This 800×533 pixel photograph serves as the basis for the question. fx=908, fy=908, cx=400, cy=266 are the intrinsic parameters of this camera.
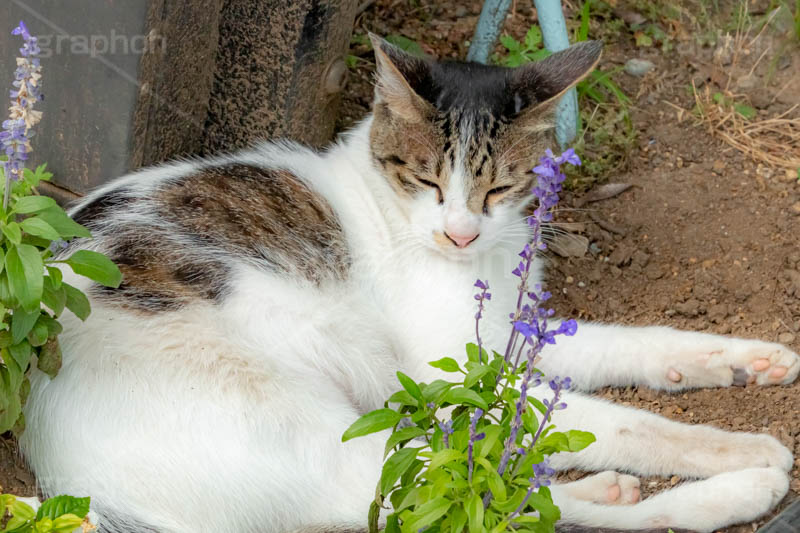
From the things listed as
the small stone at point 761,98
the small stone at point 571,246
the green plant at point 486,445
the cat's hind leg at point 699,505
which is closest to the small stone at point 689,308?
the small stone at point 571,246

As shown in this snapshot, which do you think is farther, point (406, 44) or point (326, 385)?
point (406, 44)

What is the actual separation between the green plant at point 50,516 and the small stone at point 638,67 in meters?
3.22

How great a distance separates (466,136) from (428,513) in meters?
1.27

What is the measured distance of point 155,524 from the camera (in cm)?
211

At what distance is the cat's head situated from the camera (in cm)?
261

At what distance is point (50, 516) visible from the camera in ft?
5.81

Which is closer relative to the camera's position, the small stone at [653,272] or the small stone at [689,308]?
the small stone at [689,308]

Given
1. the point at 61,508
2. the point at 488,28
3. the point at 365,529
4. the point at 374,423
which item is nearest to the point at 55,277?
the point at 61,508

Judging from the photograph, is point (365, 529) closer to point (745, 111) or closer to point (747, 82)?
Result: point (745, 111)

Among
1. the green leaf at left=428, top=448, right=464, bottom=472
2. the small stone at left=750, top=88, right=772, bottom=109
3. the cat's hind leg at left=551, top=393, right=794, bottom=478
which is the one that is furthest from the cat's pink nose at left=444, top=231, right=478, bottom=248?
the small stone at left=750, top=88, right=772, bottom=109

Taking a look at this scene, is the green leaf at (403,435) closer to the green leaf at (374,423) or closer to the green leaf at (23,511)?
the green leaf at (374,423)

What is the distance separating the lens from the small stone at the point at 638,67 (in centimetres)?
418

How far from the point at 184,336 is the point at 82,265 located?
36cm

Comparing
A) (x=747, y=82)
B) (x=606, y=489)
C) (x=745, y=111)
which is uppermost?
(x=747, y=82)
